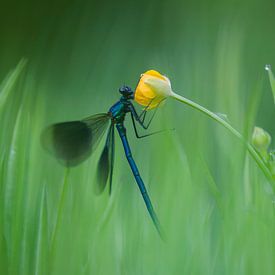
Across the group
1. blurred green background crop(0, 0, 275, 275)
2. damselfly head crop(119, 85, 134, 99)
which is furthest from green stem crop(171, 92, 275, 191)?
damselfly head crop(119, 85, 134, 99)

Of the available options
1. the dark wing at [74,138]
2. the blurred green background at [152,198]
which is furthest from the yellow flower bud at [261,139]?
the dark wing at [74,138]

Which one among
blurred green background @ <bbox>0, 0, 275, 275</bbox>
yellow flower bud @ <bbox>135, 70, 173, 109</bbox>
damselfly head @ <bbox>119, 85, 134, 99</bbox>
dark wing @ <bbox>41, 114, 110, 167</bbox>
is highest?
damselfly head @ <bbox>119, 85, 134, 99</bbox>

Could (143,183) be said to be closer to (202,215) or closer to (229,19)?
(202,215)

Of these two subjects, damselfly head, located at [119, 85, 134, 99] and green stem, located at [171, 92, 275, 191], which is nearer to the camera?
green stem, located at [171, 92, 275, 191]

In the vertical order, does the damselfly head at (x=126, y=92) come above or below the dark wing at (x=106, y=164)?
above

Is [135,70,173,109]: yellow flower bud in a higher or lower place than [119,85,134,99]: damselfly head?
lower

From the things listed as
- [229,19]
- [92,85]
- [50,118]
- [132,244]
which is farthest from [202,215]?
[229,19]

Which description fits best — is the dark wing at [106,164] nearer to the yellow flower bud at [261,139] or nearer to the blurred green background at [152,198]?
the blurred green background at [152,198]

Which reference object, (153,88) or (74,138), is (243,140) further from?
(74,138)

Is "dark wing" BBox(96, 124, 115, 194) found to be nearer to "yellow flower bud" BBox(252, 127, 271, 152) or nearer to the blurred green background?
the blurred green background
